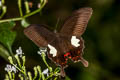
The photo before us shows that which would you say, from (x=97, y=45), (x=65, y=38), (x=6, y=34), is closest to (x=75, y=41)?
(x=65, y=38)

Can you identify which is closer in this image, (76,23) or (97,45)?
(76,23)

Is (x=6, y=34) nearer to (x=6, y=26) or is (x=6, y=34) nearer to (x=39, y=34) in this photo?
(x=6, y=26)

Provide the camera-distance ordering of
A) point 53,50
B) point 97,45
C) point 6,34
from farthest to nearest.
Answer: point 97,45
point 6,34
point 53,50

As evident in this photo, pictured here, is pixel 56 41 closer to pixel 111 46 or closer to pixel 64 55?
pixel 64 55

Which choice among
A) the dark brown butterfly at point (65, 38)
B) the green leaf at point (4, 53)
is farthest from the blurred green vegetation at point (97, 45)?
the dark brown butterfly at point (65, 38)

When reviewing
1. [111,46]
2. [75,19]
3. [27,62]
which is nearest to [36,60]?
[27,62]

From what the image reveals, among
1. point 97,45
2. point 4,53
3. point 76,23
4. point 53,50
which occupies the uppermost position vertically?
point 76,23

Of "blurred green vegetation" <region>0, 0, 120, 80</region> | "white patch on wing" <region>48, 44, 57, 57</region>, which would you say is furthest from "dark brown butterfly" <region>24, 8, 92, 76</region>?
"blurred green vegetation" <region>0, 0, 120, 80</region>
